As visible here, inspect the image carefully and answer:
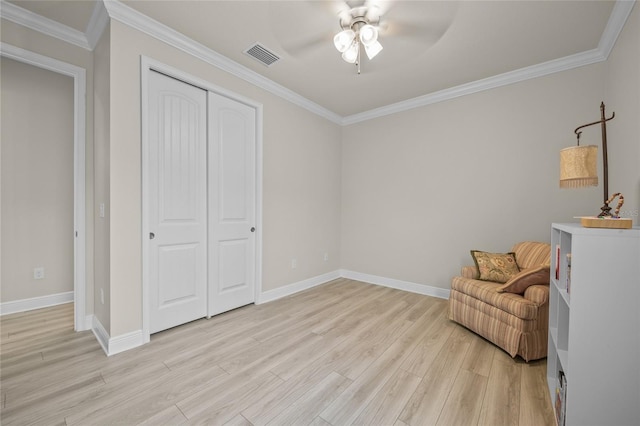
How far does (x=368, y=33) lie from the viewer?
1943 millimetres

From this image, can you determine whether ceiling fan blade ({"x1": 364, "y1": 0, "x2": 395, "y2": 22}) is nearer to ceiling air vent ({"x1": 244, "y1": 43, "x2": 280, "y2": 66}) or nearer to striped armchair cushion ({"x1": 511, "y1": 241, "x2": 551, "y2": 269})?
ceiling air vent ({"x1": 244, "y1": 43, "x2": 280, "y2": 66})

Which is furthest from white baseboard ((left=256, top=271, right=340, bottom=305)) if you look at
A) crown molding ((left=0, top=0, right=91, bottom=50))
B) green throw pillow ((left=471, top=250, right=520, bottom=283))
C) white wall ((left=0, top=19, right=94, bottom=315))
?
crown molding ((left=0, top=0, right=91, bottom=50))

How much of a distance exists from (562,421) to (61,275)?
4.94 m

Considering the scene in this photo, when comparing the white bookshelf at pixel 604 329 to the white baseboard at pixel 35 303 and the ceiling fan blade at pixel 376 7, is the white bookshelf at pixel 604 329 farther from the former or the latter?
the white baseboard at pixel 35 303

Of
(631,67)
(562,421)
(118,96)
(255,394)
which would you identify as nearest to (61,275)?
(118,96)

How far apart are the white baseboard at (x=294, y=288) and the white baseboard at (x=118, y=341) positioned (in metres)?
1.28

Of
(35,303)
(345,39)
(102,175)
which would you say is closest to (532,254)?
(345,39)

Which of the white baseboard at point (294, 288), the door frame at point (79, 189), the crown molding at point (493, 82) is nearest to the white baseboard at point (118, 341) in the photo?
the door frame at point (79, 189)

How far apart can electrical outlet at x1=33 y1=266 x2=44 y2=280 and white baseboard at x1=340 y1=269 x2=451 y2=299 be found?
13.3ft

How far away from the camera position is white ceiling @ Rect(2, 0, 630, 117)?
2047 millimetres

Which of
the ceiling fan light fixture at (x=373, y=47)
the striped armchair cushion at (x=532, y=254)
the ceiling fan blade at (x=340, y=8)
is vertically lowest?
the striped armchair cushion at (x=532, y=254)

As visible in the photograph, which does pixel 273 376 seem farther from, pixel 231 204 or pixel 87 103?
pixel 87 103

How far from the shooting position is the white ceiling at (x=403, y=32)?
2047mm

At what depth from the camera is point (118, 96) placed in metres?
2.11
